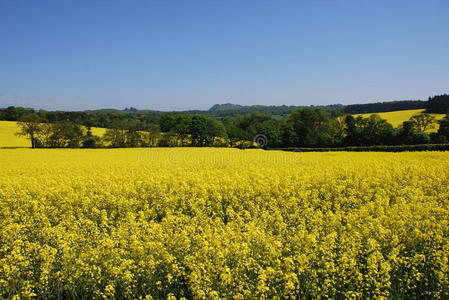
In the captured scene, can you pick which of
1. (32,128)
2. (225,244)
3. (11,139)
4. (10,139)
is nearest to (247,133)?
(32,128)

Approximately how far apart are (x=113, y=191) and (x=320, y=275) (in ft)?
25.7

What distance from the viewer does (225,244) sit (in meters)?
5.43

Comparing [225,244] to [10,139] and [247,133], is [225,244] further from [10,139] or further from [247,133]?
[247,133]

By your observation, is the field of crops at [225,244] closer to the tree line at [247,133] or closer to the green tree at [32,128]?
the green tree at [32,128]

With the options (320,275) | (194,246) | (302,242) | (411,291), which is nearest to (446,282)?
(411,291)

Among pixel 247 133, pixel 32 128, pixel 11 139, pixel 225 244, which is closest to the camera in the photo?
pixel 225 244

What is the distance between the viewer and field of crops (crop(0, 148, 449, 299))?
15.0ft

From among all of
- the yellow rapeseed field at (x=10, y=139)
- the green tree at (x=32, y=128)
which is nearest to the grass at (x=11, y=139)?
the yellow rapeseed field at (x=10, y=139)

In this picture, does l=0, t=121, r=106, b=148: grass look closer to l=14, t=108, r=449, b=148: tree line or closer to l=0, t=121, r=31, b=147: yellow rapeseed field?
l=0, t=121, r=31, b=147: yellow rapeseed field

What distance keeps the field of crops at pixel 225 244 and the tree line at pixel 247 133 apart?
136ft

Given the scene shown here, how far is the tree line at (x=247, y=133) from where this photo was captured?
48000mm

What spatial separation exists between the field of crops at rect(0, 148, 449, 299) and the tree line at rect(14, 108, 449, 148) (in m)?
41.5

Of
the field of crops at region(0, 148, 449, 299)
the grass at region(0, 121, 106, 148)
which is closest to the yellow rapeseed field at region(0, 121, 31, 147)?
the grass at region(0, 121, 106, 148)

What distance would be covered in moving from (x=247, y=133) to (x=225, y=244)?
63.9 metres
